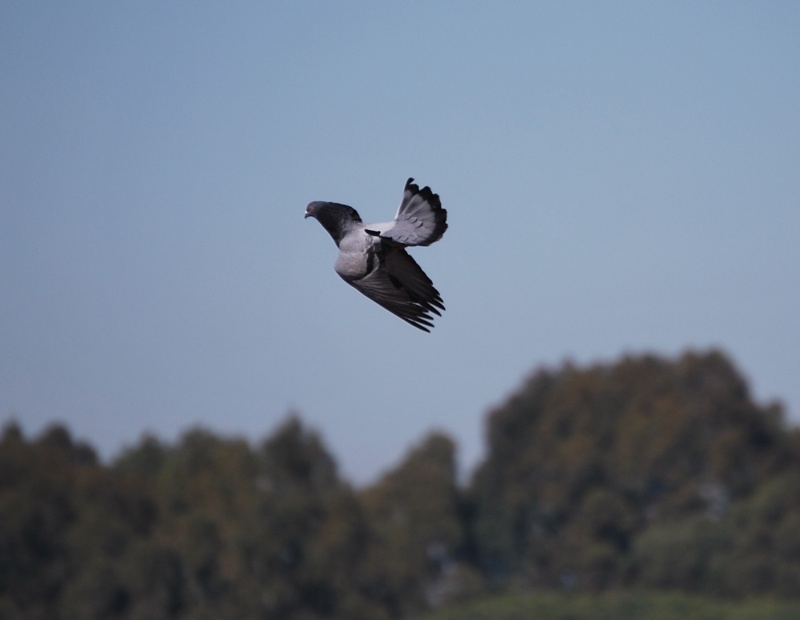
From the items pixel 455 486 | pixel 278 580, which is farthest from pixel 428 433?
pixel 278 580

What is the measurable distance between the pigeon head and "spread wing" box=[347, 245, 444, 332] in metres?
0.40

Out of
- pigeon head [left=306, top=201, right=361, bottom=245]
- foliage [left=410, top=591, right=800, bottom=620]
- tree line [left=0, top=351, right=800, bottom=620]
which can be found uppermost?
tree line [left=0, top=351, right=800, bottom=620]

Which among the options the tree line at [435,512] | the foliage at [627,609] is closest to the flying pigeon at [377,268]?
the foliage at [627,609]

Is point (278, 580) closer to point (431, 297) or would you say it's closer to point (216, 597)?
point (216, 597)

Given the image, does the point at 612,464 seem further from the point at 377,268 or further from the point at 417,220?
the point at 417,220

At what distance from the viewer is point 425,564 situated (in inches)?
3585

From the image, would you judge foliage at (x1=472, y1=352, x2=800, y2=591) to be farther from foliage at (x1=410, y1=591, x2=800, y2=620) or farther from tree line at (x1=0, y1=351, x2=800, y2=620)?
foliage at (x1=410, y1=591, x2=800, y2=620)

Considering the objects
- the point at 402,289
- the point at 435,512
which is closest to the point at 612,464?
the point at 435,512

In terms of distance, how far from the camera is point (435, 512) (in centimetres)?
9794

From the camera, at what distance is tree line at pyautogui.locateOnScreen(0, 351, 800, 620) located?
84.8 metres

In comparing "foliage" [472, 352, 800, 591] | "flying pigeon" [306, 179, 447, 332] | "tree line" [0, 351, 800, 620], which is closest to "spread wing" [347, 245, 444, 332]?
"flying pigeon" [306, 179, 447, 332]

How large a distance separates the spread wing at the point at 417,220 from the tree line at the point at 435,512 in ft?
241

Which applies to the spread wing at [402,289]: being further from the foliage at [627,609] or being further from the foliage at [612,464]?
the foliage at [612,464]

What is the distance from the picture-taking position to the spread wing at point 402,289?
10.8 meters
